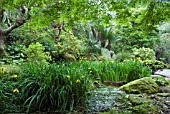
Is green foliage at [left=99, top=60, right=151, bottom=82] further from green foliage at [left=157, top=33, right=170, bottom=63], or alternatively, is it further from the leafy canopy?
green foliage at [left=157, top=33, right=170, bottom=63]

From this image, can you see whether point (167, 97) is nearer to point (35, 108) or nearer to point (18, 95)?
point (35, 108)

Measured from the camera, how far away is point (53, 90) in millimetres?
2832

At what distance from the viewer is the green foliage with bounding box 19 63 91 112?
2773 millimetres

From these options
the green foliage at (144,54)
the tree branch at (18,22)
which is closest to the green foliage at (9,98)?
the tree branch at (18,22)

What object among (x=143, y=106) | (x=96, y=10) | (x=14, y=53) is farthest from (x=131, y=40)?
(x=96, y=10)

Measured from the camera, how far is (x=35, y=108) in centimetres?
279

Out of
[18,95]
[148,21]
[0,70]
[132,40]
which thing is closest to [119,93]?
[148,21]

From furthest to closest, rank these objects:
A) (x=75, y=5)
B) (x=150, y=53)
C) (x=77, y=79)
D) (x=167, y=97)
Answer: (x=150, y=53) → (x=167, y=97) → (x=77, y=79) → (x=75, y=5)

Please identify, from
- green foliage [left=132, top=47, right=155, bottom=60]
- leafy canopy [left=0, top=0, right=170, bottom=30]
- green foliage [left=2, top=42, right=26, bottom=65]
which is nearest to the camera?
leafy canopy [left=0, top=0, right=170, bottom=30]

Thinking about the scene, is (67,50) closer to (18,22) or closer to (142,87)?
(142,87)

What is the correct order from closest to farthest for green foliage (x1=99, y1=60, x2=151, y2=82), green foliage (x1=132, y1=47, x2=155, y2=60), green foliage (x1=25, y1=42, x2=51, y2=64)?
1. green foliage (x1=99, y1=60, x2=151, y2=82)
2. green foliage (x1=25, y1=42, x2=51, y2=64)
3. green foliage (x1=132, y1=47, x2=155, y2=60)

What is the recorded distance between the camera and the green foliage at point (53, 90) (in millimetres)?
2773

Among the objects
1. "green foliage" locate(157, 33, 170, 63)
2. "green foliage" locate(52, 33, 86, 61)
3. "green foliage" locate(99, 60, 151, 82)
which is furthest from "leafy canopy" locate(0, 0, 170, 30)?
"green foliage" locate(157, 33, 170, 63)

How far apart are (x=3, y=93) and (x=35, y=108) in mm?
534
